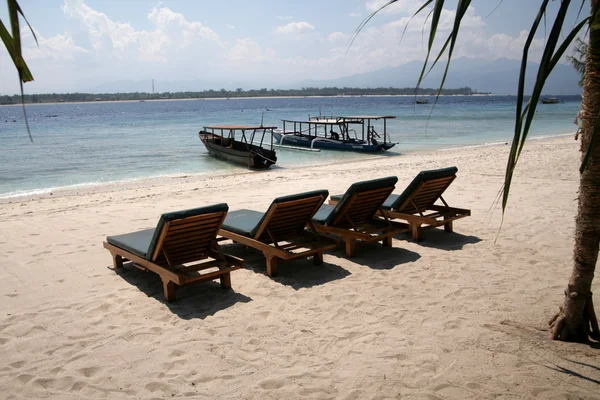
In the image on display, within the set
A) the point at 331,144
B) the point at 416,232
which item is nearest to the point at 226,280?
the point at 416,232

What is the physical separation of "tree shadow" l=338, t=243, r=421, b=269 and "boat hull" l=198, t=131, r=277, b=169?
12388mm

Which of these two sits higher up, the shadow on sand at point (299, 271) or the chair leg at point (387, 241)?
the chair leg at point (387, 241)

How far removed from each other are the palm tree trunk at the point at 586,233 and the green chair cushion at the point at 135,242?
11.4ft

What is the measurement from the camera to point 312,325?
3.97m

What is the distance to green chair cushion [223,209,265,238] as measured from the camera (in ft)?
17.7

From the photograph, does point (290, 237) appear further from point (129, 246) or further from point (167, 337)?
point (167, 337)

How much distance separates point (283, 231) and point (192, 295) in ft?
4.07

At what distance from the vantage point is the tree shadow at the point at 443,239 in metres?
6.01

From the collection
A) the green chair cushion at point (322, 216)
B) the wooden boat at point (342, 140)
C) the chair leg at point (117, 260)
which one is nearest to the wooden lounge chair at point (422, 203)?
the green chair cushion at point (322, 216)

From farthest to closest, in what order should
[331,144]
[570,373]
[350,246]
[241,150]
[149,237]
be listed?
1. [331,144]
2. [241,150]
3. [350,246]
4. [149,237]
5. [570,373]

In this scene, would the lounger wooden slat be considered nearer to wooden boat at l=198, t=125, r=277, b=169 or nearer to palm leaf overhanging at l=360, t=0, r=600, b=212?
palm leaf overhanging at l=360, t=0, r=600, b=212

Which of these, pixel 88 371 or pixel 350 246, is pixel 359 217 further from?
pixel 88 371

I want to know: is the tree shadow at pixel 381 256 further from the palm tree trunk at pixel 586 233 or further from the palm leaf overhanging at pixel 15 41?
the palm leaf overhanging at pixel 15 41

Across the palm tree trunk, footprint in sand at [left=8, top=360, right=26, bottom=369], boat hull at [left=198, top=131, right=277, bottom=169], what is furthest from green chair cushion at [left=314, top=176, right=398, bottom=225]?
boat hull at [left=198, top=131, right=277, bottom=169]
